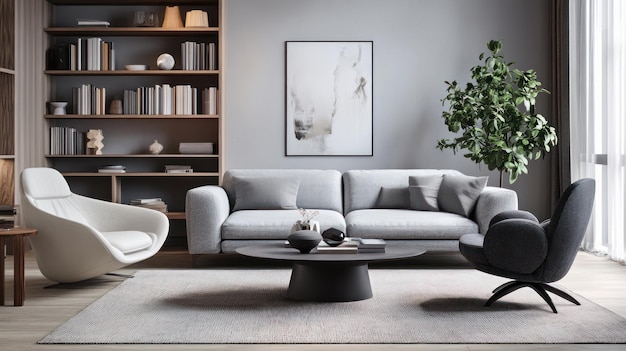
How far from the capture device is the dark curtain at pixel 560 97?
22.7 ft

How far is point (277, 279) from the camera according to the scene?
5.30 m

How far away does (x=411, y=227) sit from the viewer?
224 inches

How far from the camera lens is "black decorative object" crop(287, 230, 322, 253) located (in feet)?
14.4

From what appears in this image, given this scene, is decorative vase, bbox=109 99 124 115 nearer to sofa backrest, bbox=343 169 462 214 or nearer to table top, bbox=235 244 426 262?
sofa backrest, bbox=343 169 462 214

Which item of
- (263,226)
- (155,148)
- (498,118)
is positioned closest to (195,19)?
(155,148)

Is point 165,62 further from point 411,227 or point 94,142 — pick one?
point 411,227

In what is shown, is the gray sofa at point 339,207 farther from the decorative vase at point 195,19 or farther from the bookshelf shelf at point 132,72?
the decorative vase at point 195,19

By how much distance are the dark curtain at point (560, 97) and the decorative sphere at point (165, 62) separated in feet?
12.0

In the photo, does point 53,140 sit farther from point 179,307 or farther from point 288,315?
point 288,315

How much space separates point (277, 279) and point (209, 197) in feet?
2.98

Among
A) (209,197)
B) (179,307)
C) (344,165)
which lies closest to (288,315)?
(179,307)

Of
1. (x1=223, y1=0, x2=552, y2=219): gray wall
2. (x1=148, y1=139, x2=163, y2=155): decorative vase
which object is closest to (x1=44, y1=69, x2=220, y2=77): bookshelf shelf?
(x1=223, y1=0, x2=552, y2=219): gray wall

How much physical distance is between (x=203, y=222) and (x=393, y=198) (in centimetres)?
172

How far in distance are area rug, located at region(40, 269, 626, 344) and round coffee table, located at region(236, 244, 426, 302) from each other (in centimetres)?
8
